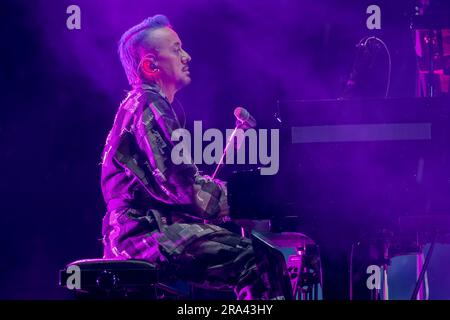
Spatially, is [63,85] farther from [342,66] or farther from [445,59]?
[445,59]

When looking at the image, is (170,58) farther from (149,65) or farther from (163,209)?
(163,209)

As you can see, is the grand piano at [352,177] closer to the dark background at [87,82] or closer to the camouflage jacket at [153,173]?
the camouflage jacket at [153,173]

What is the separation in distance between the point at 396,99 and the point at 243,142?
1.05 metres

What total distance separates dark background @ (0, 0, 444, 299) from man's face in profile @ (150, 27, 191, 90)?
0.88 ft

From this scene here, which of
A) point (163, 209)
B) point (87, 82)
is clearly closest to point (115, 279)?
point (163, 209)

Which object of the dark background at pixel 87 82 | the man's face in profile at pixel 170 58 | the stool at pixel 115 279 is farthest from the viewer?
the dark background at pixel 87 82

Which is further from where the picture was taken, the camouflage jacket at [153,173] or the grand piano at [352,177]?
the camouflage jacket at [153,173]

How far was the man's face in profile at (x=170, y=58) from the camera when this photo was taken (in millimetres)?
3598

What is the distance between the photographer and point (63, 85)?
13.2 ft

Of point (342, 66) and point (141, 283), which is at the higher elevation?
point (342, 66)

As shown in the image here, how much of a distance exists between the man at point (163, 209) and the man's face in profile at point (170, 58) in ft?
0.37

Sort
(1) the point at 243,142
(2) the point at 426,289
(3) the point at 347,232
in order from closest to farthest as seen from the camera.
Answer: (3) the point at 347,232 → (1) the point at 243,142 → (2) the point at 426,289

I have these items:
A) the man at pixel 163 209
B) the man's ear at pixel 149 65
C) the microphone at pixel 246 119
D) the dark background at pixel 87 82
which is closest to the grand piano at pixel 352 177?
the man at pixel 163 209
